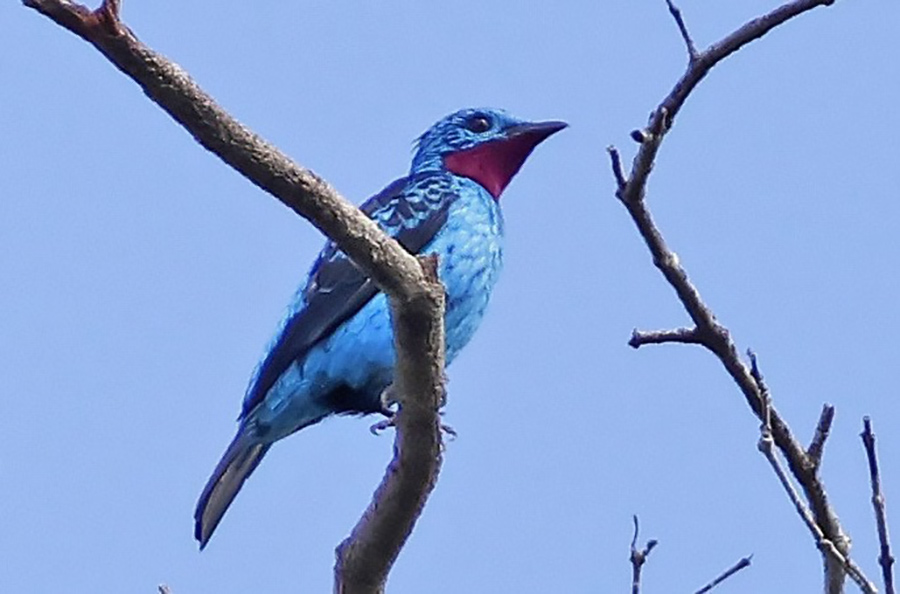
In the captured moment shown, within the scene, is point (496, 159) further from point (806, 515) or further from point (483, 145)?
point (806, 515)

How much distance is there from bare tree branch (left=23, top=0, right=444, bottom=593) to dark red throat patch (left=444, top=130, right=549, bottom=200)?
4253mm

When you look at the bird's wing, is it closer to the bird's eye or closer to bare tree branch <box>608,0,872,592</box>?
the bird's eye

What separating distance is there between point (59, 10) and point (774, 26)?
173cm

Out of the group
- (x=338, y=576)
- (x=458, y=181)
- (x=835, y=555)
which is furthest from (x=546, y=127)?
(x=835, y=555)

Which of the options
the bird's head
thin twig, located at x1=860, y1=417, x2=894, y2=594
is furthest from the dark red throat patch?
thin twig, located at x1=860, y1=417, x2=894, y2=594

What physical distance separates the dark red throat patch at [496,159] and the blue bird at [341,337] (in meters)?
0.74

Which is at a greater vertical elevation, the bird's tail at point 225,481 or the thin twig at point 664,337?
the bird's tail at point 225,481

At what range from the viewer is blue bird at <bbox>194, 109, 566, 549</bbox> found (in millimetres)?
7496

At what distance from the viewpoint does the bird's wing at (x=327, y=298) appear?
24.8ft

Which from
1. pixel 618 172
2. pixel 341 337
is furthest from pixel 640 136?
pixel 341 337

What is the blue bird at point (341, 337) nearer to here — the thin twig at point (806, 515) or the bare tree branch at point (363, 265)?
the bare tree branch at point (363, 265)

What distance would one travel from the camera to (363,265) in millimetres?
4297

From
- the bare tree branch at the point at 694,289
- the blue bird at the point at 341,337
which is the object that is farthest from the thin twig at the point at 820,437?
the blue bird at the point at 341,337

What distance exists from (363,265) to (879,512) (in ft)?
4.51
